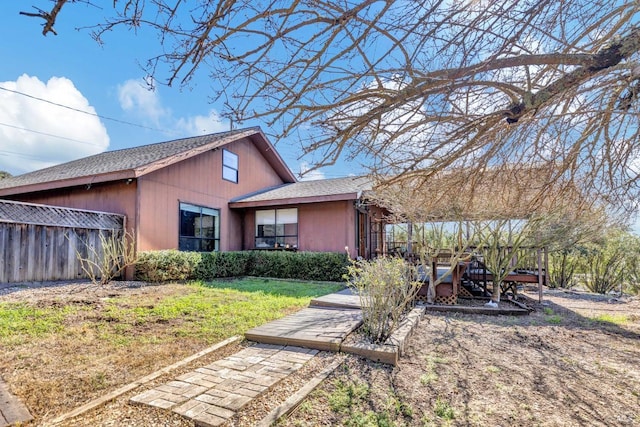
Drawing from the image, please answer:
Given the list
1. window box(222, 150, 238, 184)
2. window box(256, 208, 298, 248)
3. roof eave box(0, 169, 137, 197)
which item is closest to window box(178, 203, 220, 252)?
window box(222, 150, 238, 184)

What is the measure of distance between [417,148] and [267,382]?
9.97ft

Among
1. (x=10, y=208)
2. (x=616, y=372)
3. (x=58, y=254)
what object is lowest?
(x=616, y=372)

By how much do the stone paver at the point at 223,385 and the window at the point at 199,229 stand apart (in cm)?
826

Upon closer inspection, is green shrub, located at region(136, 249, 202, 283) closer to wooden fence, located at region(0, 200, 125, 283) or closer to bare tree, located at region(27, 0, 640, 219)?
wooden fence, located at region(0, 200, 125, 283)

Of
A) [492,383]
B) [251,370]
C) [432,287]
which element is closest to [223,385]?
[251,370]

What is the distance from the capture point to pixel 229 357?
3.71 metres

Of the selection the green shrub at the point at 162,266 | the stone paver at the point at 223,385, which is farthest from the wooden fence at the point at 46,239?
the stone paver at the point at 223,385

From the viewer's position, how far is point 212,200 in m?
12.5

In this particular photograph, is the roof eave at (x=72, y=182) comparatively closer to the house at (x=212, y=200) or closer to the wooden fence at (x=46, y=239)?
the house at (x=212, y=200)

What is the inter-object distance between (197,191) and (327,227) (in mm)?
4814

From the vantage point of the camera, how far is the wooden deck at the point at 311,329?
13.6 ft

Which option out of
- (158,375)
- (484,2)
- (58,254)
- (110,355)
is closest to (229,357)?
(158,375)

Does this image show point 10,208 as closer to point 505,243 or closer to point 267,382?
point 267,382

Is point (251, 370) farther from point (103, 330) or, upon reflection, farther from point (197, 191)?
point (197, 191)
